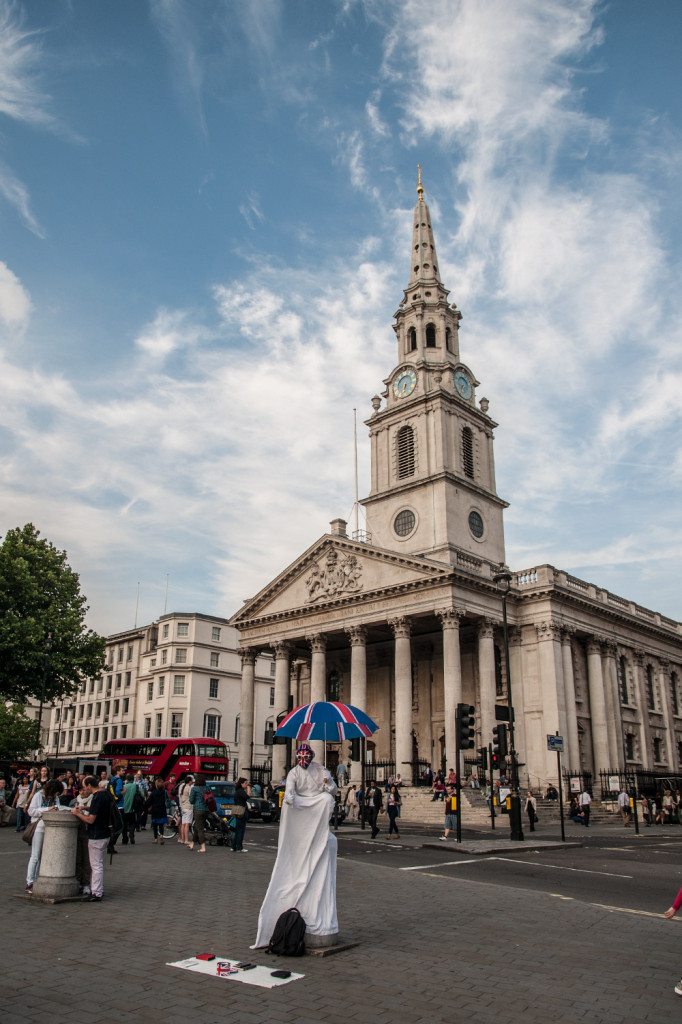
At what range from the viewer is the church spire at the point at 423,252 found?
6044 cm

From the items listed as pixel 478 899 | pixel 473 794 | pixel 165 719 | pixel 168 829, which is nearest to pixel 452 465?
pixel 473 794

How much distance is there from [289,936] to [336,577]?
1604 inches

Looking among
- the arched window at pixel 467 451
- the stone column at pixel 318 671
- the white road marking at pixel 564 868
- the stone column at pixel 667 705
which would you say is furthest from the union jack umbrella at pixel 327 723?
the stone column at pixel 667 705

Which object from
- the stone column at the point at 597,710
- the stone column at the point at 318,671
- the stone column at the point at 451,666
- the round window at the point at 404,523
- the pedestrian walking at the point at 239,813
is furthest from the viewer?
the round window at the point at 404,523

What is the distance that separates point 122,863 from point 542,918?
10220mm

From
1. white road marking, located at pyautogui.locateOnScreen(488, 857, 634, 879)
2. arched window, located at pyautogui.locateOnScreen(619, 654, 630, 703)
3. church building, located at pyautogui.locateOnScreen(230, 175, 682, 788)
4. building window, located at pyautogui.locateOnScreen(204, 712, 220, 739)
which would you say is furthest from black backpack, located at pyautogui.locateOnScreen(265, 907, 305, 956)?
building window, located at pyautogui.locateOnScreen(204, 712, 220, 739)

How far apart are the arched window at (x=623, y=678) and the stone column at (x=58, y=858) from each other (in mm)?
44839

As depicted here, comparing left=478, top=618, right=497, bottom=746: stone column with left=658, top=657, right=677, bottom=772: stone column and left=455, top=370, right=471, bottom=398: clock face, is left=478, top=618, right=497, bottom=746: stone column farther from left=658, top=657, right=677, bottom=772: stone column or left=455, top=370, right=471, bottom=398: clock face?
left=455, top=370, right=471, bottom=398: clock face

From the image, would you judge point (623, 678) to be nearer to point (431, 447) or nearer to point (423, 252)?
point (431, 447)

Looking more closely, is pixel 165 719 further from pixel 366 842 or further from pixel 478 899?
pixel 478 899

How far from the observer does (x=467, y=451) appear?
54.7m

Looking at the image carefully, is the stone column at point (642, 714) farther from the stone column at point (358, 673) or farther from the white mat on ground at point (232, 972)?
the white mat on ground at point (232, 972)

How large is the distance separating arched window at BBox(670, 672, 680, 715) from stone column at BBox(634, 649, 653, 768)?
188 inches

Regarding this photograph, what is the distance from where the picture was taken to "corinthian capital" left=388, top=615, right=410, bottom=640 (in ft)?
145
